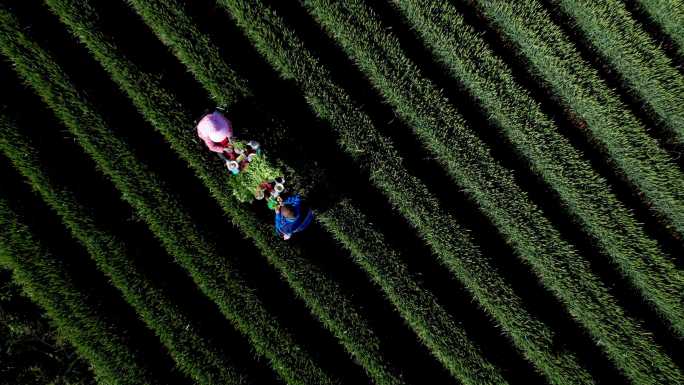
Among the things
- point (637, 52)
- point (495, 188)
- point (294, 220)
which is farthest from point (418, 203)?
point (637, 52)

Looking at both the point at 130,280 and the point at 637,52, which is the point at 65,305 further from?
the point at 637,52

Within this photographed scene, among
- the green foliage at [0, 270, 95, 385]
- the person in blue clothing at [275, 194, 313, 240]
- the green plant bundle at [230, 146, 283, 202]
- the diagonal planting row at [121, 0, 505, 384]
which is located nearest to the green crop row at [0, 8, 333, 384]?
the green plant bundle at [230, 146, 283, 202]

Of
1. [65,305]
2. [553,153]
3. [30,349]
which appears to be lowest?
[553,153]

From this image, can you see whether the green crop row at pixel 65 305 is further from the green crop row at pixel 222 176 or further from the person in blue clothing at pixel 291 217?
the person in blue clothing at pixel 291 217

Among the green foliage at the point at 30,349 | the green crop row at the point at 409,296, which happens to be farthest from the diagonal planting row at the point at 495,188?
the green foliage at the point at 30,349

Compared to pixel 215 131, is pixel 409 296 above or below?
below

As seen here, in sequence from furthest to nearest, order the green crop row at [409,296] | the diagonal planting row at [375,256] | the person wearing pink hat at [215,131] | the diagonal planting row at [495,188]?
1. the diagonal planting row at [495,188]
2. the green crop row at [409,296]
3. the diagonal planting row at [375,256]
4. the person wearing pink hat at [215,131]

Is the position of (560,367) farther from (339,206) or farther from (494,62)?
(494,62)
